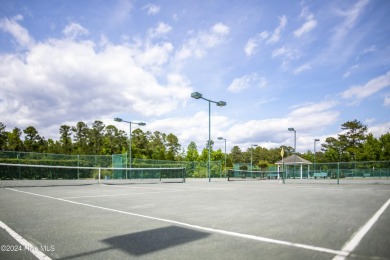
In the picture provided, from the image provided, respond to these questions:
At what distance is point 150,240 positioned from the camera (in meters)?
3.86

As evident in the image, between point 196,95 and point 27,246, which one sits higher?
point 196,95

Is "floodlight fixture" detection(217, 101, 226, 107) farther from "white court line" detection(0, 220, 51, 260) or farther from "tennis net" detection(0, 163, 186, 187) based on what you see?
"white court line" detection(0, 220, 51, 260)

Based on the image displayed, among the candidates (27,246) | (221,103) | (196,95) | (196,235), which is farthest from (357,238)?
(221,103)

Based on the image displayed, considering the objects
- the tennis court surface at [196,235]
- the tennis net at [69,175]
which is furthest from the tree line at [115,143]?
the tennis court surface at [196,235]

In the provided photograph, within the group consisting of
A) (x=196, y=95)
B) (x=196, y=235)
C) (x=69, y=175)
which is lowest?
(x=69, y=175)

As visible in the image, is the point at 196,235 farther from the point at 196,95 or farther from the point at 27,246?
the point at 196,95

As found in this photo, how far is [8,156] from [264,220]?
30202 mm

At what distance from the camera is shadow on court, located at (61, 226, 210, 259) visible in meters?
3.41

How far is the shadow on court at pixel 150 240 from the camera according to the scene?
3.41 m

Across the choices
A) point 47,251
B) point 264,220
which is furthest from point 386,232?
point 47,251

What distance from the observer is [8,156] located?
27.5 meters

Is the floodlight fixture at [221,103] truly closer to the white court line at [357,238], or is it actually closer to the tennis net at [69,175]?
the tennis net at [69,175]

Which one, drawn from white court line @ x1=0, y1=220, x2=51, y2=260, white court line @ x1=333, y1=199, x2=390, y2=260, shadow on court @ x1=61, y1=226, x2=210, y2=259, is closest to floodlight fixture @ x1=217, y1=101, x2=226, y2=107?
white court line @ x1=333, y1=199, x2=390, y2=260

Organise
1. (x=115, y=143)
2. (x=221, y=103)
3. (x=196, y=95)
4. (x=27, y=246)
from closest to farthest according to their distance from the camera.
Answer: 1. (x=27, y=246)
2. (x=196, y=95)
3. (x=221, y=103)
4. (x=115, y=143)
